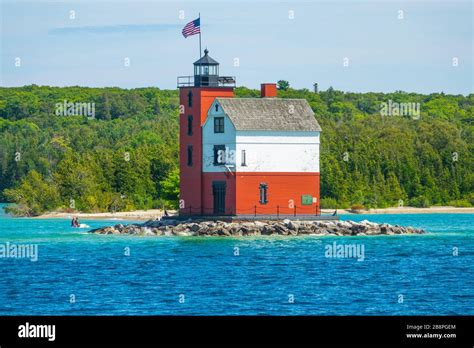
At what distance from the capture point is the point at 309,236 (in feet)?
221

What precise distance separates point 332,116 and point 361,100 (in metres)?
22.3

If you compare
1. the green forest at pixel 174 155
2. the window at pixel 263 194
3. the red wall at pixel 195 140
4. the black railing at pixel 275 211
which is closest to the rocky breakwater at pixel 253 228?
the black railing at pixel 275 211

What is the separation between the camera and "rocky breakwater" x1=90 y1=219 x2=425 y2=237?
6719 centimetres

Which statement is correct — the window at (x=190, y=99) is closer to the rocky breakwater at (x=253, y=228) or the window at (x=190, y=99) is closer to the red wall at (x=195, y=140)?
the red wall at (x=195, y=140)

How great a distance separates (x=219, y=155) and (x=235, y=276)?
2038 centimetres

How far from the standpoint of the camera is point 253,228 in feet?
221

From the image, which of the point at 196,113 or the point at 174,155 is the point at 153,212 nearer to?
the point at 174,155

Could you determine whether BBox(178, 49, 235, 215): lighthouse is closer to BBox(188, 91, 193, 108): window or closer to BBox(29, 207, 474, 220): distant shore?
BBox(188, 91, 193, 108): window

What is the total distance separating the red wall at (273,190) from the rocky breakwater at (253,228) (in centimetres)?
100

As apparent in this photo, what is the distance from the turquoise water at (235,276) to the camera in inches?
1588

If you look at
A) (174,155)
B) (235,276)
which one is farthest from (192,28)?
(174,155)

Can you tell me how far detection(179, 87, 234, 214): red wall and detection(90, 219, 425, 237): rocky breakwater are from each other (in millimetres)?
1675

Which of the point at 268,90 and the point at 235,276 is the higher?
the point at 268,90
